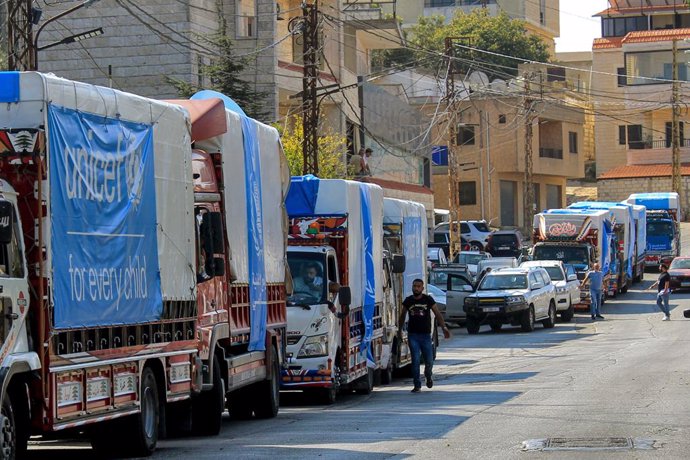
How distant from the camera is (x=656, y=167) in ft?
305

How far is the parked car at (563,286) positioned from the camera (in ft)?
144

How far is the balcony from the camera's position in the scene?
93.9m

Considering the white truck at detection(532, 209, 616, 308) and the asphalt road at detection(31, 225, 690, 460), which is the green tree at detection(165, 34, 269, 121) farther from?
the asphalt road at detection(31, 225, 690, 460)

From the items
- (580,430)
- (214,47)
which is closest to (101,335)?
(580,430)

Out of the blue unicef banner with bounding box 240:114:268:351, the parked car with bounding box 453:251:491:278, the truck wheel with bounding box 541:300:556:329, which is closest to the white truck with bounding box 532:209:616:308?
the parked car with bounding box 453:251:491:278

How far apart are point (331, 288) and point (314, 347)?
3.17ft

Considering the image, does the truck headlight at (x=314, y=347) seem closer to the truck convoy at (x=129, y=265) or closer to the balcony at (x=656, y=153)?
the truck convoy at (x=129, y=265)

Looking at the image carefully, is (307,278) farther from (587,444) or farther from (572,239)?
(572,239)

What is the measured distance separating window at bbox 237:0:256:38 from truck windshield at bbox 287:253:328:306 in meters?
29.0

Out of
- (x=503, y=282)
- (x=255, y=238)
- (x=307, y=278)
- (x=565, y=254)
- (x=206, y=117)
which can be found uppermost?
(x=206, y=117)

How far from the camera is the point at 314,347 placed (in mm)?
20812

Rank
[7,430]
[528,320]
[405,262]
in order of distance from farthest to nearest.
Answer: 1. [528,320]
2. [405,262]
3. [7,430]

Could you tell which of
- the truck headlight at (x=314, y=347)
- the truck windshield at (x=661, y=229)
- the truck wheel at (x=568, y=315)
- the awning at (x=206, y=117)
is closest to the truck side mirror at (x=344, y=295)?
the truck headlight at (x=314, y=347)

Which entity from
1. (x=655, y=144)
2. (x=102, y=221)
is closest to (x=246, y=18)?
(x=102, y=221)
